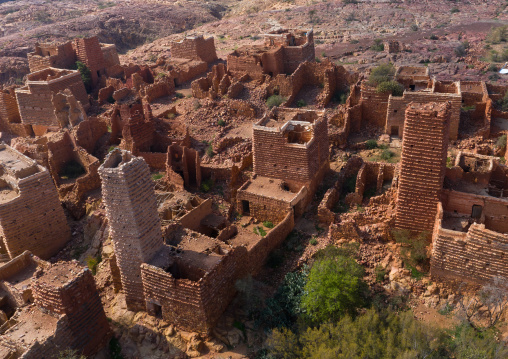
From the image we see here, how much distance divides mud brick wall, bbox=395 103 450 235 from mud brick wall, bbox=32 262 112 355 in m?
10.7

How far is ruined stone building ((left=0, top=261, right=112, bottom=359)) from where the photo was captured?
14.0m

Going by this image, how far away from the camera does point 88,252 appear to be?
21.4 m

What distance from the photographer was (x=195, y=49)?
1479 inches

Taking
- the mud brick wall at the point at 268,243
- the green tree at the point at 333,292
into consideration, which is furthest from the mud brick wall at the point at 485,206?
the mud brick wall at the point at 268,243

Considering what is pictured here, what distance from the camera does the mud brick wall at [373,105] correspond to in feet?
86.0

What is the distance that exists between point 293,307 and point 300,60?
2103cm

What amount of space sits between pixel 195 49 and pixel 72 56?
9667mm

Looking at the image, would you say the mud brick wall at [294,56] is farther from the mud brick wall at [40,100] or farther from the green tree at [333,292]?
the green tree at [333,292]

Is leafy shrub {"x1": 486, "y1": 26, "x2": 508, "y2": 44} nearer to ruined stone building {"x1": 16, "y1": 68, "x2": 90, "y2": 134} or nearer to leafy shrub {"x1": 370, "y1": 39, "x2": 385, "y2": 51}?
leafy shrub {"x1": 370, "y1": 39, "x2": 385, "y2": 51}

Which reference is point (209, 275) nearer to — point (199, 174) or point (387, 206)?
point (387, 206)

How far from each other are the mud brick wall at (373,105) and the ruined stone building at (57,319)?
17.7 m

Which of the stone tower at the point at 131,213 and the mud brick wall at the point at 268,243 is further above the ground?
the stone tower at the point at 131,213

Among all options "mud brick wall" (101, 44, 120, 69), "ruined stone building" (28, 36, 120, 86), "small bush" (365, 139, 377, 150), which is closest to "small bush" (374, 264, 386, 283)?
"small bush" (365, 139, 377, 150)

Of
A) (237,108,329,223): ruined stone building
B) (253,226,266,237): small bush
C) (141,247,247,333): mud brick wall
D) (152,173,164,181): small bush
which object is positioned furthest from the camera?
(152,173,164,181): small bush
